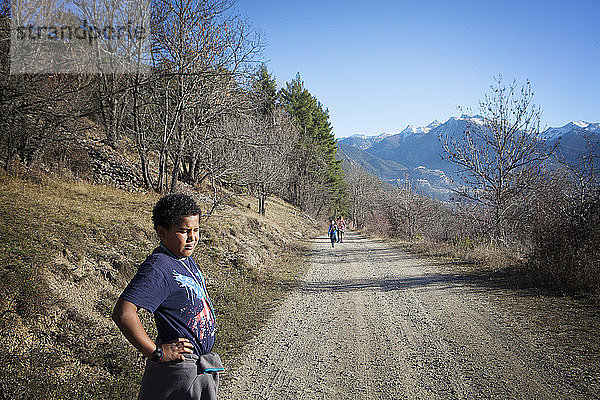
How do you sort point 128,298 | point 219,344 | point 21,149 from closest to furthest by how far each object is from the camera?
point 128,298 < point 219,344 < point 21,149

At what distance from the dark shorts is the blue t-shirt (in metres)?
0.12

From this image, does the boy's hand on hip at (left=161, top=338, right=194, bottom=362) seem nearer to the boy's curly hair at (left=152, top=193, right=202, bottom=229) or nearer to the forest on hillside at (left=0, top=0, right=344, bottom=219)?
the boy's curly hair at (left=152, top=193, right=202, bottom=229)

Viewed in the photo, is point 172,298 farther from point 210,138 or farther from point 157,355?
point 210,138

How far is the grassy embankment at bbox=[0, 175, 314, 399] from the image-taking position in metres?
3.99

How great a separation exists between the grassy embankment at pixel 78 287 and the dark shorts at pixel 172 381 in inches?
92.1

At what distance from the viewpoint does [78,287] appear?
5.55 metres

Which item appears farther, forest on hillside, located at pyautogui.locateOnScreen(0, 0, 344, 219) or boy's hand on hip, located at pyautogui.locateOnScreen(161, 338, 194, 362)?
forest on hillside, located at pyautogui.locateOnScreen(0, 0, 344, 219)

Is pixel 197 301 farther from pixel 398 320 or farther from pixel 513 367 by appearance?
pixel 398 320

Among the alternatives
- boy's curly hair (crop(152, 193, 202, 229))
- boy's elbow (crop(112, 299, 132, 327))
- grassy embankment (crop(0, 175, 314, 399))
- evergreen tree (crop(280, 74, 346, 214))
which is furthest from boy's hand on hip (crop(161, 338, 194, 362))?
evergreen tree (crop(280, 74, 346, 214))

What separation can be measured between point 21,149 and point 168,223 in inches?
422

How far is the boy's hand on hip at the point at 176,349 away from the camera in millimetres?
1948

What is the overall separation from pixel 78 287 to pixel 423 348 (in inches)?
209

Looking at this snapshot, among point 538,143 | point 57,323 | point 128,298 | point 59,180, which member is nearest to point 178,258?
point 128,298

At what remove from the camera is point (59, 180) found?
11492 mm
